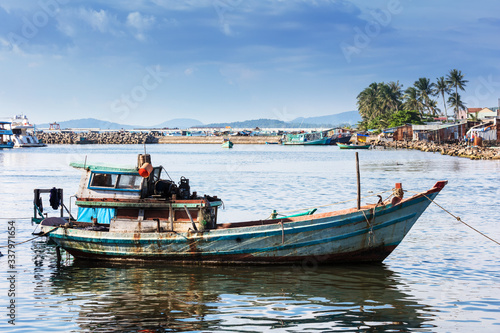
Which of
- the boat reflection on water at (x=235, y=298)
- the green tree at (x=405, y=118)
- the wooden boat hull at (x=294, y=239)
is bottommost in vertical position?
the boat reflection on water at (x=235, y=298)

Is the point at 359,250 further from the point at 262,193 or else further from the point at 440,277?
the point at 262,193

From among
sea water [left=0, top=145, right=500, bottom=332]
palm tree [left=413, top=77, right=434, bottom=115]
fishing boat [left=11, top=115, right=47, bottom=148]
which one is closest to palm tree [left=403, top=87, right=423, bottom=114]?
palm tree [left=413, top=77, right=434, bottom=115]

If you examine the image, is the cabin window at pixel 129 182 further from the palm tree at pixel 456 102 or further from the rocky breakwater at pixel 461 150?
the palm tree at pixel 456 102

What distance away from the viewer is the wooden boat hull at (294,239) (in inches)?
644

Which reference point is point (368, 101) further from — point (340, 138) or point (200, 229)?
point (200, 229)

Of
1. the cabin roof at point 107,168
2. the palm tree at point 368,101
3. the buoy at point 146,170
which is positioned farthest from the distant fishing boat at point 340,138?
the buoy at point 146,170

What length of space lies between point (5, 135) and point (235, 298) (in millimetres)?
Answer: 130716

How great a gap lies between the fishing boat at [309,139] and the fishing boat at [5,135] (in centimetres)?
7811

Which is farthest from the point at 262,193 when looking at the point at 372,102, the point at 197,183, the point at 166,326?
the point at 372,102

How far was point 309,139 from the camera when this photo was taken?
161 m

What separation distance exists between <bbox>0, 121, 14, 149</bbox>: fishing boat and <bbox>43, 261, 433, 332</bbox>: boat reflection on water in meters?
119

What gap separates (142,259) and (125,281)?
1.79 m

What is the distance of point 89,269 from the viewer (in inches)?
686

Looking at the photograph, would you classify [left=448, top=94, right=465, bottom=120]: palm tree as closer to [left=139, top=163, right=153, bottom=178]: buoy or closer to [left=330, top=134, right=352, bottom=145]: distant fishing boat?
[left=330, top=134, right=352, bottom=145]: distant fishing boat
